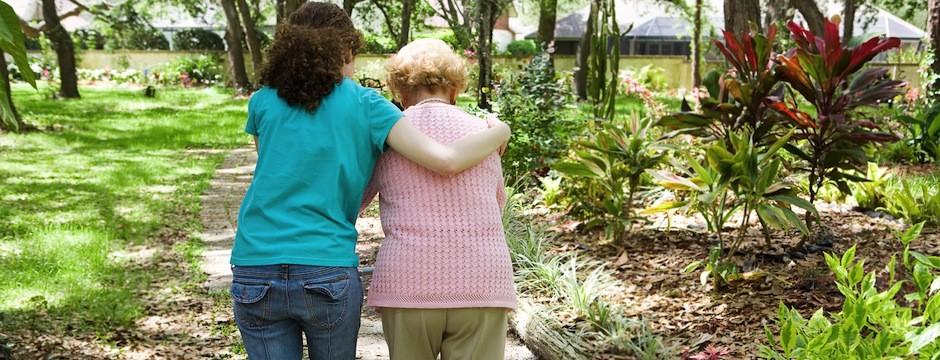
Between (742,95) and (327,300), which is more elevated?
(742,95)

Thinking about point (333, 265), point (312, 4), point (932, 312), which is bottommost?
point (932, 312)

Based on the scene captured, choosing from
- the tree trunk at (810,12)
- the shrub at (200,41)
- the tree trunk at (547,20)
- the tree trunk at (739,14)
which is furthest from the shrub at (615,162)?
the shrub at (200,41)

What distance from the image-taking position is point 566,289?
4332mm

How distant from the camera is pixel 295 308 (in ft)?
7.09

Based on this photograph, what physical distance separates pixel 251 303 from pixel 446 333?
54cm

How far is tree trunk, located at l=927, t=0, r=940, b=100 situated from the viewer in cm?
960

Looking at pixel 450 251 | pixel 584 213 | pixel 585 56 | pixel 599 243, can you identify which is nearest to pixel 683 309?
pixel 599 243

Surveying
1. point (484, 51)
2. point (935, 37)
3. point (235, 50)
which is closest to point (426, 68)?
point (484, 51)

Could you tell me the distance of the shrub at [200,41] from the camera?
28.4 m

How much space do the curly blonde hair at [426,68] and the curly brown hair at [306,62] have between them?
0.59 feet

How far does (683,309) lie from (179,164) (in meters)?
6.92

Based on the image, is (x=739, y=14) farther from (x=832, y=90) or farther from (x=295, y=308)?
(x=295, y=308)

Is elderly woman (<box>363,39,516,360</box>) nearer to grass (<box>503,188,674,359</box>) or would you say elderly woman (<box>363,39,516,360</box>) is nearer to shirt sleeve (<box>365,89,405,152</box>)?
shirt sleeve (<box>365,89,405,152</box>)

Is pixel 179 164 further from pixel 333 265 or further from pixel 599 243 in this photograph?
pixel 333 265
